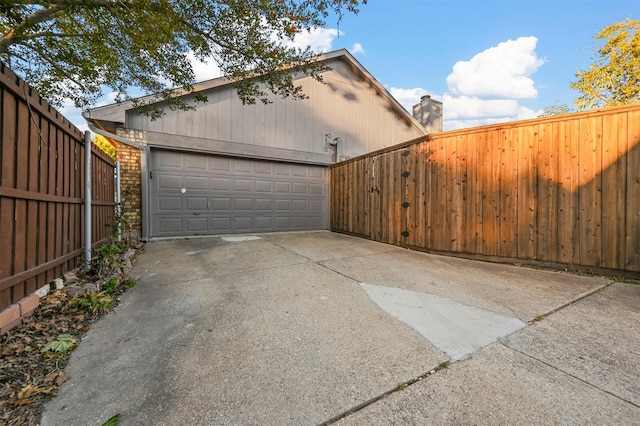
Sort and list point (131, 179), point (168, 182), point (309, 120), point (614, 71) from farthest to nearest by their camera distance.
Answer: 1. point (614, 71)
2. point (309, 120)
3. point (168, 182)
4. point (131, 179)

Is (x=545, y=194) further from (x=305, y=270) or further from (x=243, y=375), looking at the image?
(x=243, y=375)

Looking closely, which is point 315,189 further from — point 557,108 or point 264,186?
point 557,108

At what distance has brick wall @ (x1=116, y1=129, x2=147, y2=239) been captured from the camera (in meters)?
5.81

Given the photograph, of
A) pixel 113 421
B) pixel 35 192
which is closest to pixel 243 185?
pixel 35 192

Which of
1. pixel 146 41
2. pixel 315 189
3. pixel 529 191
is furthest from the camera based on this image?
pixel 315 189

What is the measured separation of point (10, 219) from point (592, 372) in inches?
171

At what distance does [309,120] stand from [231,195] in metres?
3.39

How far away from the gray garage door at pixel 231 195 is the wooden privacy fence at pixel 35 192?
2.78 metres

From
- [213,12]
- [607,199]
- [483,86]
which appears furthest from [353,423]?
[483,86]

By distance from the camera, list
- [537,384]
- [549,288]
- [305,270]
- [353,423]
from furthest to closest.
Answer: [305,270] → [549,288] → [537,384] → [353,423]

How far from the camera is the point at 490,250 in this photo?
4.50 m

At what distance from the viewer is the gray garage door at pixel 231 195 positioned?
6.27 meters

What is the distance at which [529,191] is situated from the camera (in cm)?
416

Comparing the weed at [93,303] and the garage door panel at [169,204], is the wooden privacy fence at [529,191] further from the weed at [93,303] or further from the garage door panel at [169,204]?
the garage door panel at [169,204]
